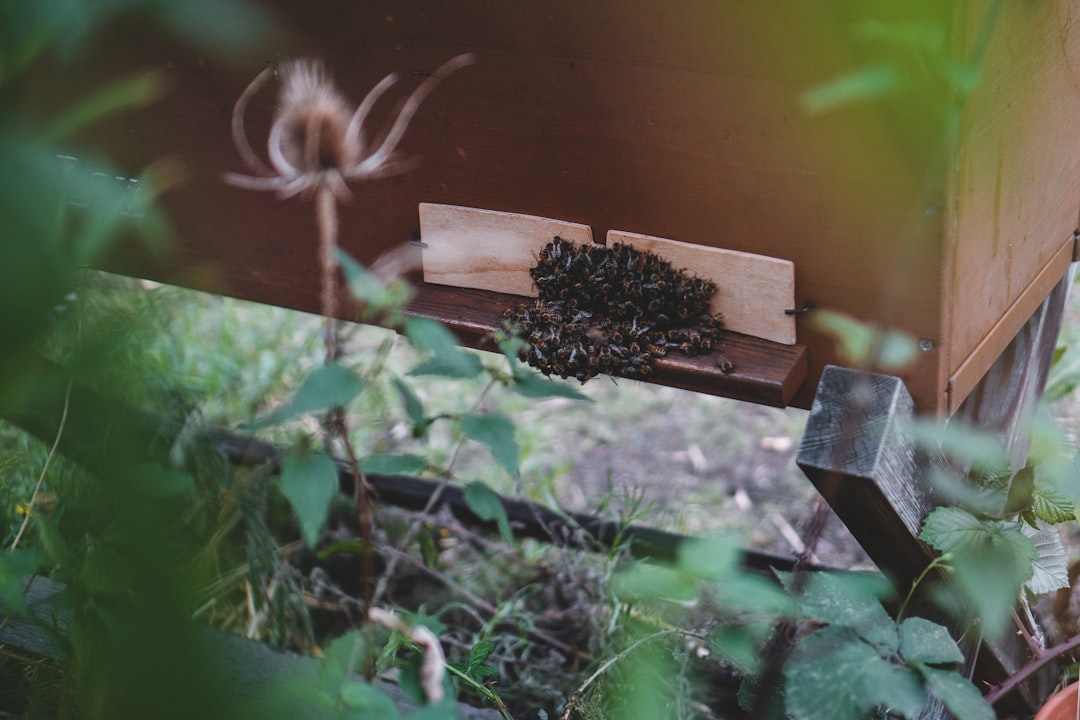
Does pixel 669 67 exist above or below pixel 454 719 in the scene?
above

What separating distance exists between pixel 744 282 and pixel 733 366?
14 cm

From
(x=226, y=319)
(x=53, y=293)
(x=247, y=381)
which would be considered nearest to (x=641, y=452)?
(x=247, y=381)

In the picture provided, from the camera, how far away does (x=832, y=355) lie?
1496mm

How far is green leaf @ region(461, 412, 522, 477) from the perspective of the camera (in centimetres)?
105

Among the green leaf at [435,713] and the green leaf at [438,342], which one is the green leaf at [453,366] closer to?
the green leaf at [438,342]

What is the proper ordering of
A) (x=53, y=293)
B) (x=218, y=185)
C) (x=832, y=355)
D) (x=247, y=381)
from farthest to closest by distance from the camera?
(x=247, y=381), (x=218, y=185), (x=832, y=355), (x=53, y=293)

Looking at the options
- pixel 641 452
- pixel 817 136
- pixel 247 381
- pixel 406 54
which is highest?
pixel 406 54

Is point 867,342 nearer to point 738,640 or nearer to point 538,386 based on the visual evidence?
point 738,640

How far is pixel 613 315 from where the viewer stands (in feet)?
5.16

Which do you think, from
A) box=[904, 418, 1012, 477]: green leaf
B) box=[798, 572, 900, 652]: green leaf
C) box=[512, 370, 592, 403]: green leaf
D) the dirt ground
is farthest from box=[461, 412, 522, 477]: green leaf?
the dirt ground

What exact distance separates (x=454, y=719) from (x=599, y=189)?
0.89m

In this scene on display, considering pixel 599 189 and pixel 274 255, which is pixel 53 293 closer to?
pixel 599 189

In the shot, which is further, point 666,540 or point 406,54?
point 666,540

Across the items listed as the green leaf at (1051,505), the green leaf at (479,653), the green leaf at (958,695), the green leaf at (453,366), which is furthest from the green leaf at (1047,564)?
the green leaf at (453,366)
